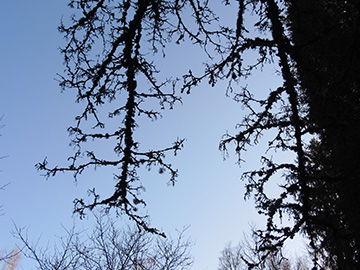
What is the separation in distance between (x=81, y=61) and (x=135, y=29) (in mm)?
834

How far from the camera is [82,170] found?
322 centimetres

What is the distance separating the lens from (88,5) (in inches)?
131

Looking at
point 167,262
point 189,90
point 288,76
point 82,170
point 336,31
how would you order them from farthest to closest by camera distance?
point 167,262 → point 336,31 → point 189,90 → point 82,170 → point 288,76

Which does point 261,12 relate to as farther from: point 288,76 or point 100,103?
→ point 100,103

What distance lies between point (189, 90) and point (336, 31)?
337 centimetres

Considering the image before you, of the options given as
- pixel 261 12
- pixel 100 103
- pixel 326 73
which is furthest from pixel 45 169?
pixel 326 73

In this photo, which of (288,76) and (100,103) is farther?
(100,103)

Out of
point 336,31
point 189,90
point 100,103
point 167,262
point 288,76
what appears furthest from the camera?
point 167,262

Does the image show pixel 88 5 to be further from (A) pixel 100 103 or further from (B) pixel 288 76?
(B) pixel 288 76

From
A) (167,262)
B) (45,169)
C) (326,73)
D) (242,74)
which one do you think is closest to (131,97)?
(45,169)

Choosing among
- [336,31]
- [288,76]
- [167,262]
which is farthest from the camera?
[167,262]

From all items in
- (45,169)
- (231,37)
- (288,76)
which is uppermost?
(231,37)

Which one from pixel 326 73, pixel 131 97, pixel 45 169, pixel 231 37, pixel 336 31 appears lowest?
pixel 45 169

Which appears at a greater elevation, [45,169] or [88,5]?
[88,5]
